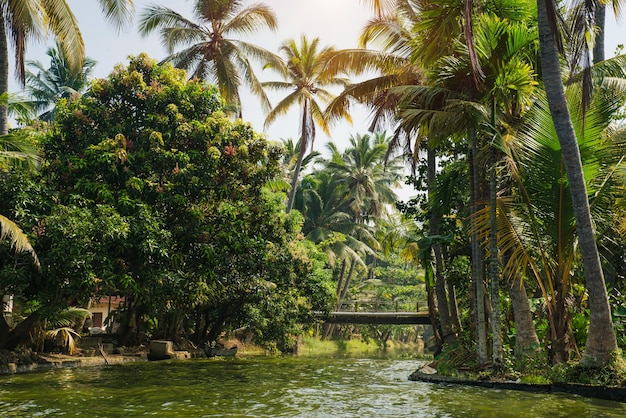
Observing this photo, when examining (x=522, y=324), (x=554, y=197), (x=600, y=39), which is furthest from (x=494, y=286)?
(x=600, y=39)

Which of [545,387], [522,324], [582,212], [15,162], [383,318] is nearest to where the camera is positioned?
[582,212]

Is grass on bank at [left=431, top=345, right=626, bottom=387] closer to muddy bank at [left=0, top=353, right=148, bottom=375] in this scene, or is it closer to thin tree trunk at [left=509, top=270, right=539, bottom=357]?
thin tree trunk at [left=509, top=270, right=539, bottom=357]

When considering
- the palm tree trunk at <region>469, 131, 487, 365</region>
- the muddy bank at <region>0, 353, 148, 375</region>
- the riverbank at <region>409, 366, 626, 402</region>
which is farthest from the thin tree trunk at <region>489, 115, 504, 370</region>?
the muddy bank at <region>0, 353, 148, 375</region>

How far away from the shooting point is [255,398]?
11.1 metres

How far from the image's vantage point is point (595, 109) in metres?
12.4

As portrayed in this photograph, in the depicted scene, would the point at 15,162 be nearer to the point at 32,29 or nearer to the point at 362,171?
the point at 32,29

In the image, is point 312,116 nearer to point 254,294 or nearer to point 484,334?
point 254,294

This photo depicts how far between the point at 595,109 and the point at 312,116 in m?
19.2

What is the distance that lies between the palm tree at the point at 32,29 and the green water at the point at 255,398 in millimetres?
7273

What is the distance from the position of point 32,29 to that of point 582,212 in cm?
1360

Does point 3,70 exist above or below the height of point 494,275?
above

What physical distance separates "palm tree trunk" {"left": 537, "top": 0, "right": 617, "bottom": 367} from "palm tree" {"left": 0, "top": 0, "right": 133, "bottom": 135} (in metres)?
11.8

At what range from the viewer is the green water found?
916 cm

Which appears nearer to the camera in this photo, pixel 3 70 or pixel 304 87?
pixel 3 70
